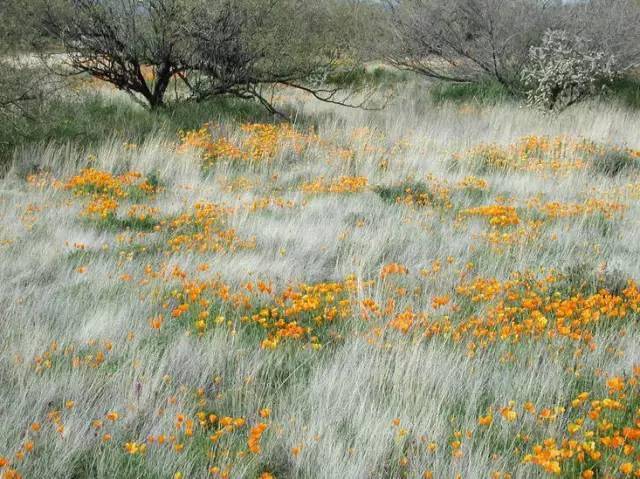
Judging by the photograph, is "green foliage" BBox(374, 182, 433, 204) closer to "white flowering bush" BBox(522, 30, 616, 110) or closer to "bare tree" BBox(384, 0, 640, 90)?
"white flowering bush" BBox(522, 30, 616, 110)

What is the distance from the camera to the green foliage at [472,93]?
15.0 meters

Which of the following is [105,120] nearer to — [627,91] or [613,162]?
[613,162]

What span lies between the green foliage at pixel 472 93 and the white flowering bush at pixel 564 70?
2.22 ft

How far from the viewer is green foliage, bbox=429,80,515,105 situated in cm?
1496

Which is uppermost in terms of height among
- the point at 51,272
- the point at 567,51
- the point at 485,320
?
the point at 567,51

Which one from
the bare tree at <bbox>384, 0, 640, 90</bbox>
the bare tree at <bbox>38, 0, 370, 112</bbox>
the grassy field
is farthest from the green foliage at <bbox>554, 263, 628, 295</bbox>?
the bare tree at <bbox>384, 0, 640, 90</bbox>

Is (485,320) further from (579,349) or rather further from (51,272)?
(51,272)

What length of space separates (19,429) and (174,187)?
539 centimetres

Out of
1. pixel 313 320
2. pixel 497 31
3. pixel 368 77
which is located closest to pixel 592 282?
pixel 313 320

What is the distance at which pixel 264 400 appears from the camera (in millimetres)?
3377

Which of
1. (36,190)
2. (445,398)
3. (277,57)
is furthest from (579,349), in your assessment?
(277,57)

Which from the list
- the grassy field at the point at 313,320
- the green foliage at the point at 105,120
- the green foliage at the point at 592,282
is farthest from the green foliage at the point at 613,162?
the green foliage at the point at 105,120

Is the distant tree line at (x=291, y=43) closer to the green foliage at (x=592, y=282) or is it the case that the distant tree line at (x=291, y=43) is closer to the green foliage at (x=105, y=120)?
the green foliage at (x=105, y=120)

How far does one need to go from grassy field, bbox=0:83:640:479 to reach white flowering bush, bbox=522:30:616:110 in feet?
15.2
